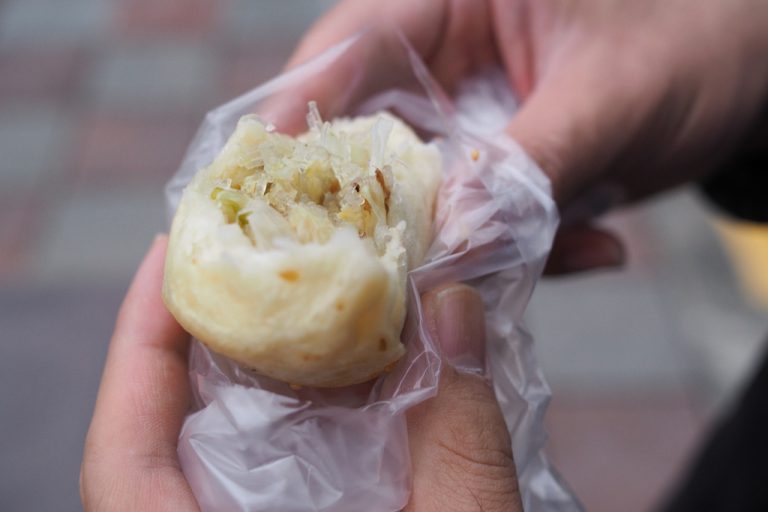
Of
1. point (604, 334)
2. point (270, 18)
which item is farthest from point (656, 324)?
point (270, 18)

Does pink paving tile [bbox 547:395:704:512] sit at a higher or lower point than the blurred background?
lower

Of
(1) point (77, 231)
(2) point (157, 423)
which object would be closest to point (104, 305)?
(1) point (77, 231)

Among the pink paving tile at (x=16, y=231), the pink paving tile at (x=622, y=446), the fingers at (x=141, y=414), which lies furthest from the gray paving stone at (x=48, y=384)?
the pink paving tile at (x=622, y=446)

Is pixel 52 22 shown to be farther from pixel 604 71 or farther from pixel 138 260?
pixel 604 71

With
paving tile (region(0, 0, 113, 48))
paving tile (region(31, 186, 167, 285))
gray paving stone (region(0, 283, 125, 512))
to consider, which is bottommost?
gray paving stone (region(0, 283, 125, 512))

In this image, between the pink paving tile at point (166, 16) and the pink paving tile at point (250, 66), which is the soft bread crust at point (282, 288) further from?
the pink paving tile at point (166, 16)

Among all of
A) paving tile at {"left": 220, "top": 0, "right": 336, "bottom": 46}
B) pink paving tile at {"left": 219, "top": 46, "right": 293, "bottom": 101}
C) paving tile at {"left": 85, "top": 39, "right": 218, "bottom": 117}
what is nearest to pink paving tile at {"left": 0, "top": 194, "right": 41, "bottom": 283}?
paving tile at {"left": 85, "top": 39, "right": 218, "bottom": 117}

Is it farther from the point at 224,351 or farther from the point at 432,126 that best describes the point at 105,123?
the point at 224,351

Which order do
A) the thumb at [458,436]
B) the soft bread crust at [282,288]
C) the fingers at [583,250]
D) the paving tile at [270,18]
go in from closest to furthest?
the soft bread crust at [282,288]
the thumb at [458,436]
the fingers at [583,250]
the paving tile at [270,18]

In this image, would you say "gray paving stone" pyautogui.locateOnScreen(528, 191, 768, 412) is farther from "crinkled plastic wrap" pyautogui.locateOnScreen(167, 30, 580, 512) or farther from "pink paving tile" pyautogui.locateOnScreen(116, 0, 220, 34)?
"pink paving tile" pyautogui.locateOnScreen(116, 0, 220, 34)
